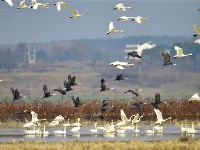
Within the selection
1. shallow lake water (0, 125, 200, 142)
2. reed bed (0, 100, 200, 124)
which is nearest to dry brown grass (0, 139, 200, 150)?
shallow lake water (0, 125, 200, 142)

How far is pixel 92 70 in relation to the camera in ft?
464

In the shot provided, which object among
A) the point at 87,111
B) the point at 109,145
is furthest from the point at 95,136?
the point at 87,111

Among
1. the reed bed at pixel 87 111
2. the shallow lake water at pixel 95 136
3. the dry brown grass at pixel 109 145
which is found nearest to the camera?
the dry brown grass at pixel 109 145

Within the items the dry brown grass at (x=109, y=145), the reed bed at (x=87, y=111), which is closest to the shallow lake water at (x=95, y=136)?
the dry brown grass at (x=109, y=145)

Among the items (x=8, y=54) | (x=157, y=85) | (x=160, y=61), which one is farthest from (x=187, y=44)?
(x=8, y=54)

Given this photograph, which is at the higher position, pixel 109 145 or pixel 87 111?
pixel 87 111

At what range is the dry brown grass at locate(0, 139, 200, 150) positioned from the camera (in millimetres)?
30250

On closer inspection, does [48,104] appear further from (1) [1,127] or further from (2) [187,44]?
(2) [187,44]

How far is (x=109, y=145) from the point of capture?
30844 mm

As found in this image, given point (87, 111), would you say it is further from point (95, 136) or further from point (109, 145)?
point (109, 145)

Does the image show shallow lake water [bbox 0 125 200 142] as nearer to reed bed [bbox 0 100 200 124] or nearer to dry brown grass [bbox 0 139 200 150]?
dry brown grass [bbox 0 139 200 150]

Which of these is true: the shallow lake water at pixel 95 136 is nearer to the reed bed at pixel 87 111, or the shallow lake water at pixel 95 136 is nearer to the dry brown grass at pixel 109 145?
the dry brown grass at pixel 109 145

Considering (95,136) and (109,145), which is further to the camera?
(95,136)

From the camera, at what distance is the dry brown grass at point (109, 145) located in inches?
1191
